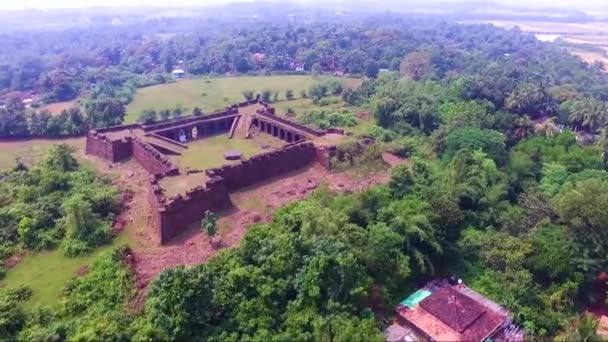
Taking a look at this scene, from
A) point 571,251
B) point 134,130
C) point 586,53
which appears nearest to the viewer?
point 571,251

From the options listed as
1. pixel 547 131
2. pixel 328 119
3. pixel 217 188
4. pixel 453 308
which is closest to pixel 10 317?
pixel 217 188

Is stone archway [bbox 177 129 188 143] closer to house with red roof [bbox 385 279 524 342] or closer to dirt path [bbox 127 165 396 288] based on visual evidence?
dirt path [bbox 127 165 396 288]

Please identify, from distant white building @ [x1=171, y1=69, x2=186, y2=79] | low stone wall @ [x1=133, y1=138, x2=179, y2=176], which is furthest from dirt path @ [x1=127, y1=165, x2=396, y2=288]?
distant white building @ [x1=171, y1=69, x2=186, y2=79]

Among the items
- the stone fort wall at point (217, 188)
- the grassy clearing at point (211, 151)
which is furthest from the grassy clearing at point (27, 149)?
the stone fort wall at point (217, 188)

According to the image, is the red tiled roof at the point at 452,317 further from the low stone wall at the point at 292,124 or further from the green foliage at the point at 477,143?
the low stone wall at the point at 292,124

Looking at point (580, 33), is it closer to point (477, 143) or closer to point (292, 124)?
point (477, 143)

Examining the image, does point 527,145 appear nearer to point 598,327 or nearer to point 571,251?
point 571,251

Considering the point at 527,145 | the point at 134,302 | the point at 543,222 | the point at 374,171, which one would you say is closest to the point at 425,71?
the point at 527,145
